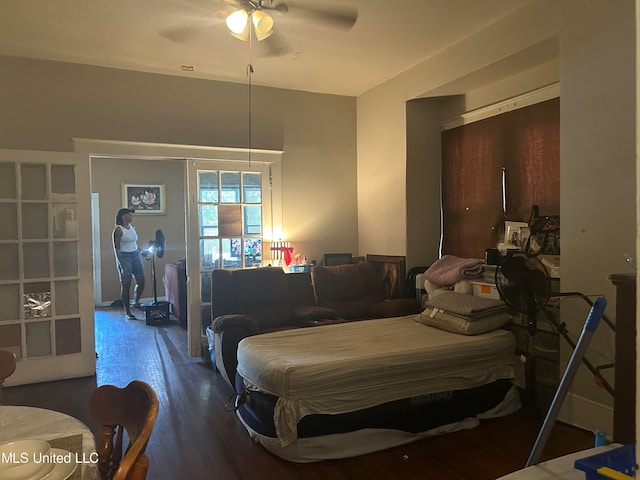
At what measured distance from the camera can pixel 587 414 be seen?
9.53 feet

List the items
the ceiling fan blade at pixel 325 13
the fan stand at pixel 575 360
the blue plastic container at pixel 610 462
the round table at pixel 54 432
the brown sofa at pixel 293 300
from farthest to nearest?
the brown sofa at pixel 293 300
the ceiling fan blade at pixel 325 13
the fan stand at pixel 575 360
the round table at pixel 54 432
the blue plastic container at pixel 610 462

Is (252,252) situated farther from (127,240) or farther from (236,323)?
(127,240)

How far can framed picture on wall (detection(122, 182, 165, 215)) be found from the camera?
8.15 meters

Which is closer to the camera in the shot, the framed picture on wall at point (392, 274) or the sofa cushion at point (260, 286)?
the sofa cushion at point (260, 286)

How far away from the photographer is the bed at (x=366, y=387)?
2.55 meters

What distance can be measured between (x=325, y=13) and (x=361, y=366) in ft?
7.39

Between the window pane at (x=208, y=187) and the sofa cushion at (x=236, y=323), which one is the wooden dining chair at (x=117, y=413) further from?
the window pane at (x=208, y=187)

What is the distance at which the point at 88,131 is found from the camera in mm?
4227

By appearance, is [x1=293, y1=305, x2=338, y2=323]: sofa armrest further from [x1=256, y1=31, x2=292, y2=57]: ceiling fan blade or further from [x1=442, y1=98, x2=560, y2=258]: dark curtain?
[x1=256, y1=31, x2=292, y2=57]: ceiling fan blade

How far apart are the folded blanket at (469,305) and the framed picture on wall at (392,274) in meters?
1.21

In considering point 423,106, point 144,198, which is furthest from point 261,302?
point 144,198

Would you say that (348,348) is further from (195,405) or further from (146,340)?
(146,340)

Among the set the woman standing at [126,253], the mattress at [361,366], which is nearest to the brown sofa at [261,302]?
the mattress at [361,366]

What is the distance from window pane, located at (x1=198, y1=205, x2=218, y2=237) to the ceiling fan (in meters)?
1.85
